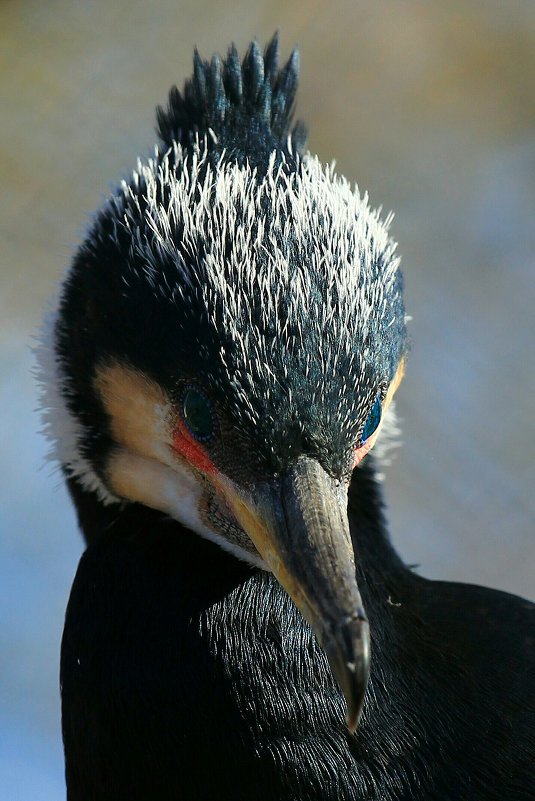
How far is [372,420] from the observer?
1637 millimetres

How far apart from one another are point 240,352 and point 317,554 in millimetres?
295

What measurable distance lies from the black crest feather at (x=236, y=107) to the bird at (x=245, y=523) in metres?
0.04

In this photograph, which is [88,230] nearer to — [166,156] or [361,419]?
[166,156]

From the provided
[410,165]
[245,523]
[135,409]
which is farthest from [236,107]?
[410,165]

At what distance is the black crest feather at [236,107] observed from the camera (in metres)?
1.89

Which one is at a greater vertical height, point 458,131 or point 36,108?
point 458,131

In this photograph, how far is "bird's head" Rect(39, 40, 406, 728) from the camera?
4.90ft

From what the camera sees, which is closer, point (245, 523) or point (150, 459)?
point (245, 523)

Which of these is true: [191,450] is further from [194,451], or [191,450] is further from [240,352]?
[240,352]

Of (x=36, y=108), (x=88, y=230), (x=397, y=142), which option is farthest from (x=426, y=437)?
(x=88, y=230)

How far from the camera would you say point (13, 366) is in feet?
13.6

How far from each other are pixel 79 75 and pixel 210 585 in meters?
3.43

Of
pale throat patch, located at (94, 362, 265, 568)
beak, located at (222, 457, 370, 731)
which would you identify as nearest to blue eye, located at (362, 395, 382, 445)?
beak, located at (222, 457, 370, 731)

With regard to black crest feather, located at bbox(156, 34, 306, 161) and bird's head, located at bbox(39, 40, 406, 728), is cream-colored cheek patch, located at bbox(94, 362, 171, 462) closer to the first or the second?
bird's head, located at bbox(39, 40, 406, 728)
